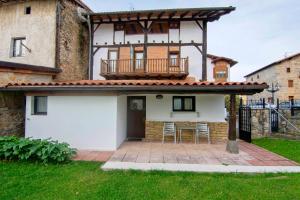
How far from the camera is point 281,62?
27875 millimetres

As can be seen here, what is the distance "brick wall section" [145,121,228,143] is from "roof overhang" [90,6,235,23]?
6291 mm

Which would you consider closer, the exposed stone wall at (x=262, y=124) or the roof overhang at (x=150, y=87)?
the roof overhang at (x=150, y=87)

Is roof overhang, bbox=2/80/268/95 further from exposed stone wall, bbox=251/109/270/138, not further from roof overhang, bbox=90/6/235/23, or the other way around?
roof overhang, bbox=90/6/235/23

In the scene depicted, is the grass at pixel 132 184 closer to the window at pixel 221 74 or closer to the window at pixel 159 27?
the window at pixel 159 27

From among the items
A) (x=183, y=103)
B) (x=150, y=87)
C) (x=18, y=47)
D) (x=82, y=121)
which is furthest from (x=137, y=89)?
(x=18, y=47)

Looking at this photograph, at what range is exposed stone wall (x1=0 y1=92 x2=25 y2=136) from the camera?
7051 millimetres

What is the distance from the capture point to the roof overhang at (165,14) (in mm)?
10602

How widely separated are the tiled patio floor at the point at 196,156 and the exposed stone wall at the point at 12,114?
4210mm

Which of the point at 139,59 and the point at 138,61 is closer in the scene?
the point at 139,59

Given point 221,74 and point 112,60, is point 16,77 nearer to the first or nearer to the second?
point 112,60

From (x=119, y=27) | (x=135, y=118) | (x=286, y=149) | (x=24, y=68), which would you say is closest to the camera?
(x=286, y=149)

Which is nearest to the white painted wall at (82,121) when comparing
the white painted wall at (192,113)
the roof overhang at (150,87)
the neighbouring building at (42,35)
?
the roof overhang at (150,87)

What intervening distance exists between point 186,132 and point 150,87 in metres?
3.53

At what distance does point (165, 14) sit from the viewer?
11.1 metres
